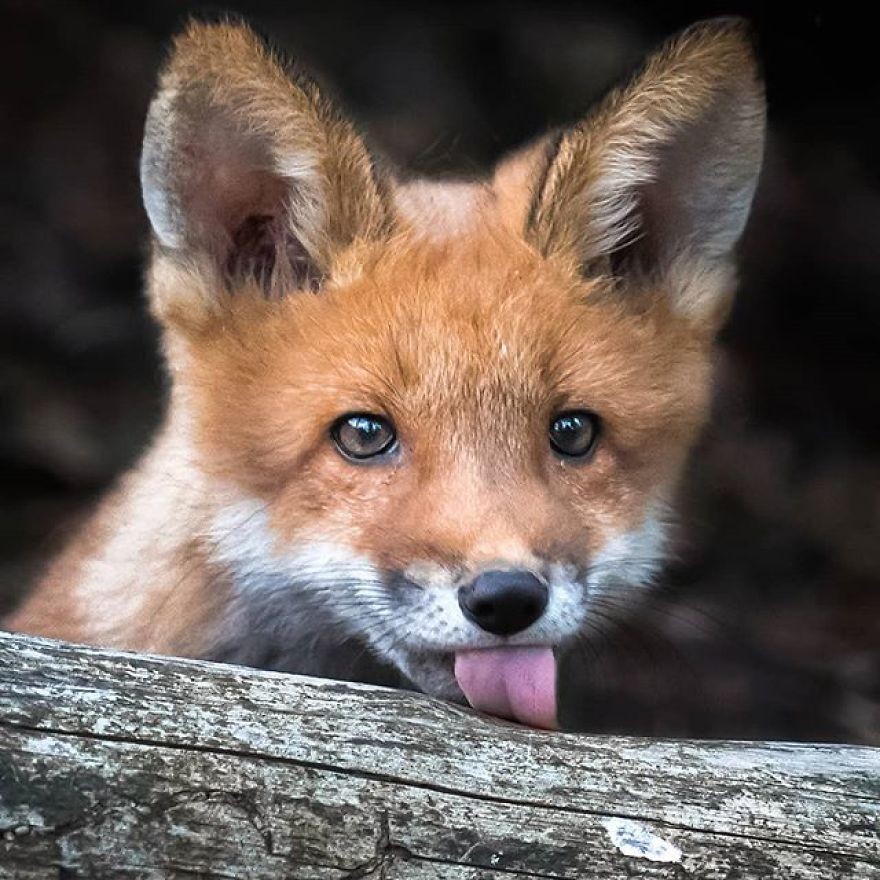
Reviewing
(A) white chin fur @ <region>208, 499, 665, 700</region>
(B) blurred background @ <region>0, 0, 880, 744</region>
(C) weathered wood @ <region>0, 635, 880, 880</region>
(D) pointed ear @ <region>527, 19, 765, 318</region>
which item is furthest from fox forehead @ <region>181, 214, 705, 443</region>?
(B) blurred background @ <region>0, 0, 880, 744</region>

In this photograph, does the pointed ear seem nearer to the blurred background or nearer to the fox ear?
the fox ear

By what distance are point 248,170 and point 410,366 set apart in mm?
671

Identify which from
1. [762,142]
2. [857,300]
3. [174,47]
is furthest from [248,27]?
[857,300]

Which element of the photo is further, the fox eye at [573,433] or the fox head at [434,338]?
the fox eye at [573,433]

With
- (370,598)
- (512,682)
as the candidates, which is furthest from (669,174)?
(512,682)

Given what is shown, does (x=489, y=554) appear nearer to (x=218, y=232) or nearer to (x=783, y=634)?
(x=218, y=232)

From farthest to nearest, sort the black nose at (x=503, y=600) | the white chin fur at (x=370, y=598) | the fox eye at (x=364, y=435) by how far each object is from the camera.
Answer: the fox eye at (x=364, y=435), the white chin fur at (x=370, y=598), the black nose at (x=503, y=600)

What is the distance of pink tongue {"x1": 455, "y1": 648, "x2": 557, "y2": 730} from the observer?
291cm

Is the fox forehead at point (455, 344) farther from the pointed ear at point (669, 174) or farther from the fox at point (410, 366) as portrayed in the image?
the pointed ear at point (669, 174)

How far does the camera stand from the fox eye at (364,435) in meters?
3.24

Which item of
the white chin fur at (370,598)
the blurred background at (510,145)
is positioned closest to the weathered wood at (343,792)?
the white chin fur at (370,598)

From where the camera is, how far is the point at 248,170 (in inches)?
139

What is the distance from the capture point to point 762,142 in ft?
12.1

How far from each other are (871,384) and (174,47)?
470 cm
